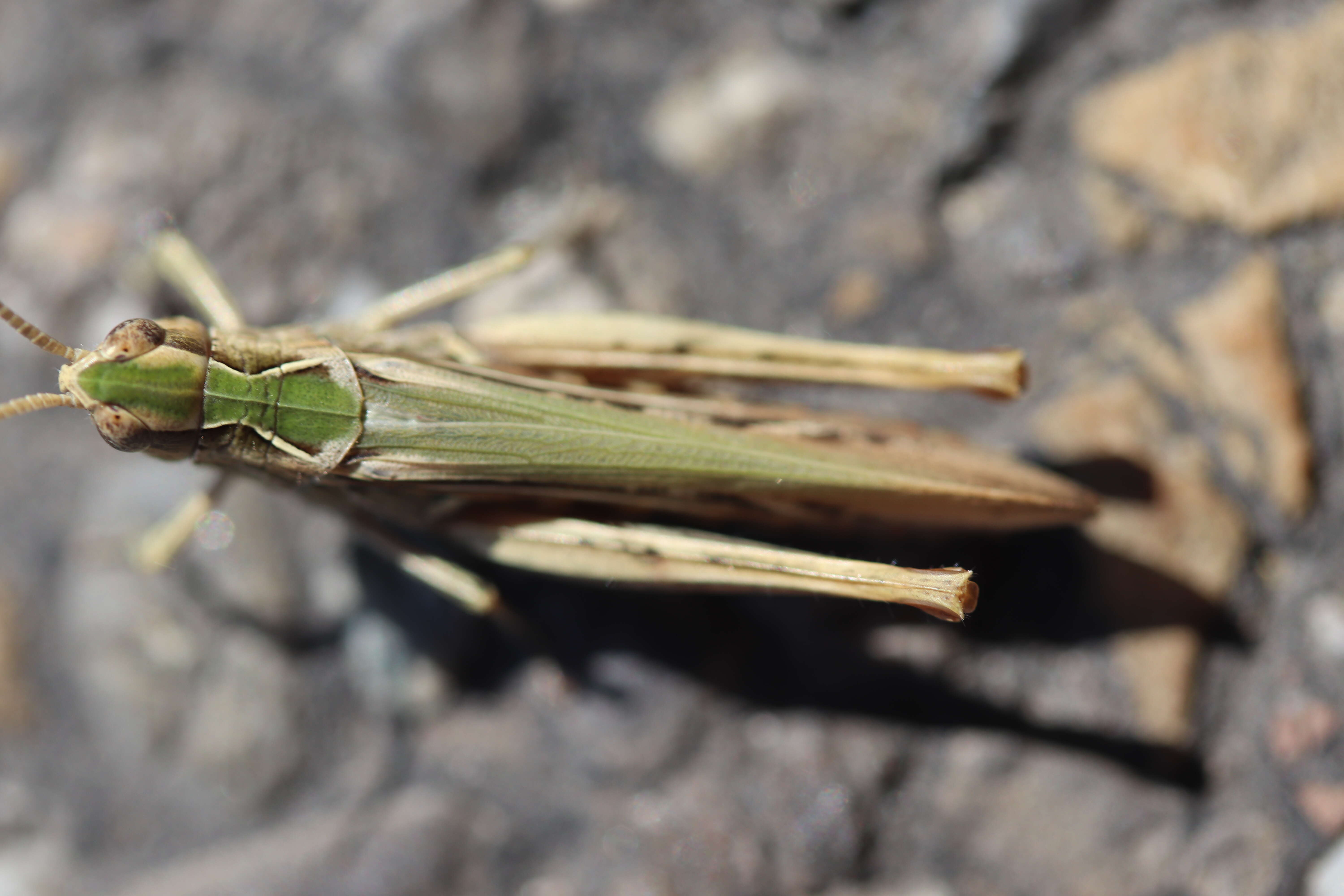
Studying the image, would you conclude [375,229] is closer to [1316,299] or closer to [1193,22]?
[1193,22]

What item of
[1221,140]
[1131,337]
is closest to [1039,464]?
[1131,337]

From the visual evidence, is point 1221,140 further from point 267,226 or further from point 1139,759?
point 267,226

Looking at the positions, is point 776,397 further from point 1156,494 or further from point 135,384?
point 135,384

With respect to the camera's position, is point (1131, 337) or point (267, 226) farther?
point (267, 226)

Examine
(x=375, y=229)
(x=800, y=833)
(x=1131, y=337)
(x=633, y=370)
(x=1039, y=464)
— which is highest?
(x=375, y=229)

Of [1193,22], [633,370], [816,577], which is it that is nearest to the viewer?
[816,577]

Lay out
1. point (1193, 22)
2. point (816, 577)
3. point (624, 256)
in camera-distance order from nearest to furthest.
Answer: point (816, 577), point (1193, 22), point (624, 256)

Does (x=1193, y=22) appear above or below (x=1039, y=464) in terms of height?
above

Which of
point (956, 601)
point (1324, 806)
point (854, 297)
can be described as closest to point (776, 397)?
point (854, 297)
